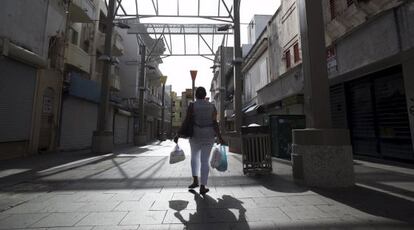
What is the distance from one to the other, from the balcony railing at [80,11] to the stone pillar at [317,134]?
1386 cm

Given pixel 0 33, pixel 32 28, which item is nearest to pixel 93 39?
pixel 32 28

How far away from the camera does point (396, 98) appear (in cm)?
777

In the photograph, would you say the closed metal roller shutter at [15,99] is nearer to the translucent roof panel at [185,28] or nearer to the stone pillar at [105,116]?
the stone pillar at [105,116]

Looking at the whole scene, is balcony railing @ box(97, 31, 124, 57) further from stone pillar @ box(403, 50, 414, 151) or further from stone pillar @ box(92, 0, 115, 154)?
stone pillar @ box(403, 50, 414, 151)

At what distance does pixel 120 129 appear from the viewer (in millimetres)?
25031

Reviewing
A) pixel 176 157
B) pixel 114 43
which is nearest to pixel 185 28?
pixel 114 43

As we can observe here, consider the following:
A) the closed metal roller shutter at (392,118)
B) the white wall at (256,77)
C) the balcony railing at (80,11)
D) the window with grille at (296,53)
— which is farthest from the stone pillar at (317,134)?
the balcony railing at (80,11)

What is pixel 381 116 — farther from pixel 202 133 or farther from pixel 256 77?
pixel 256 77

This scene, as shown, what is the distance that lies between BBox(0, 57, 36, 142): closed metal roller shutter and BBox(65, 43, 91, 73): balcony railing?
3254mm

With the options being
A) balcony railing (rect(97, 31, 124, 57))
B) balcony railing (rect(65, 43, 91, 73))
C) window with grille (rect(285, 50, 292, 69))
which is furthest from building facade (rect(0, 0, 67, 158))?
window with grille (rect(285, 50, 292, 69))

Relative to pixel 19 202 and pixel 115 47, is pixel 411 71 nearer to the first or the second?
pixel 19 202

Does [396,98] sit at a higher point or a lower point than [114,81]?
lower

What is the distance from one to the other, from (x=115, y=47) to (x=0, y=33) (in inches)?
507

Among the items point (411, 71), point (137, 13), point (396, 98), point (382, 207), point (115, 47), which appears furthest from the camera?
point (115, 47)
